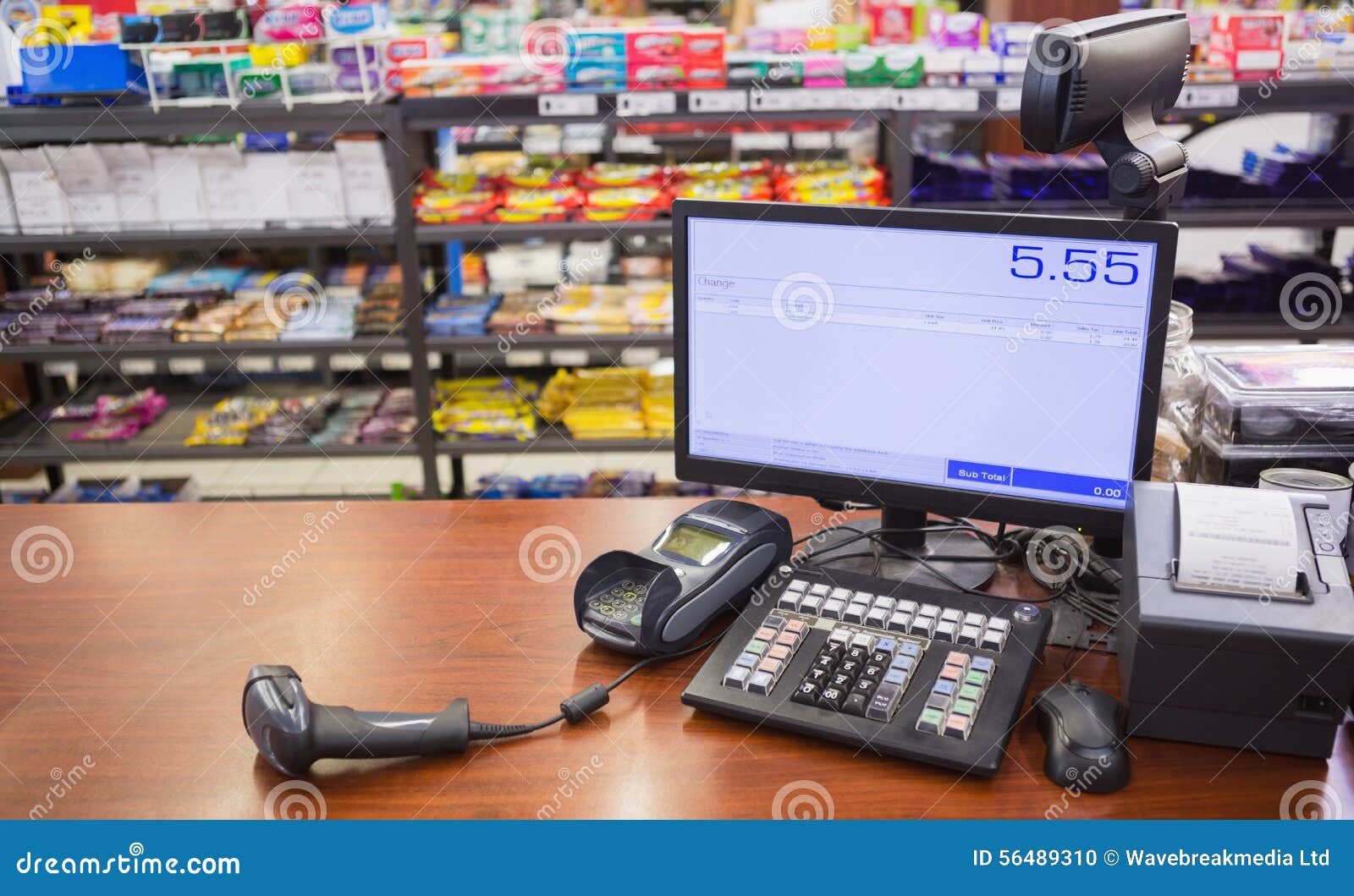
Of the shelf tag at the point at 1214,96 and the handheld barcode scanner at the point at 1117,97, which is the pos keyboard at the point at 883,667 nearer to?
the handheld barcode scanner at the point at 1117,97

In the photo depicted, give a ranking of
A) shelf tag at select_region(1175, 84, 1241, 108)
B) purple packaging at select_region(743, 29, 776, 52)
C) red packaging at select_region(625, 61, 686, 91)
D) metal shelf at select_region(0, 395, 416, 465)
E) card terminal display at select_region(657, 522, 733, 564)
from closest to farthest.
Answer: card terminal display at select_region(657, 522, 733, 564)
shelf tag at select_region(1175, 84, 1241, 108)
red packaging at select_region(625, 61, 686, 91)
purple packaging at select_region(743, 29, 776, 52)
metal shelf at select_region(0, 395, 416, 465)

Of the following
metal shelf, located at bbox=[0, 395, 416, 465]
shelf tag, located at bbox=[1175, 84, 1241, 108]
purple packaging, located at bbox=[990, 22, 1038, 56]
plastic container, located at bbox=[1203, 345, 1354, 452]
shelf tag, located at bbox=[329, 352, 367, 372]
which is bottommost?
metal shelf, located at bbox=[0, 395, 416, 465]

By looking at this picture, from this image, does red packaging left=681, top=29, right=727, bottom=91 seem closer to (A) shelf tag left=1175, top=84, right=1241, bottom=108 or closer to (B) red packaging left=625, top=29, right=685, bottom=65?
(B) red packaging left=625, top=29, right=685, bottom=65

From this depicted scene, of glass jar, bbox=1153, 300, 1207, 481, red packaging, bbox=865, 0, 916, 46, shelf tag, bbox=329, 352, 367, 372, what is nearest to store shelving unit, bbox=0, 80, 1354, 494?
red packaging, bbox=865, 0, 916, 46

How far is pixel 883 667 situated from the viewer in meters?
1.20

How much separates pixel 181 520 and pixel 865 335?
1109 millimetres

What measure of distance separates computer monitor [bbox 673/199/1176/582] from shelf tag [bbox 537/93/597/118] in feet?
5.28

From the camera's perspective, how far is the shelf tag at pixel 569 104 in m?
2.89

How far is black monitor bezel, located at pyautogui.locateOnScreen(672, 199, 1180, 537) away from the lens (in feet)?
4.05

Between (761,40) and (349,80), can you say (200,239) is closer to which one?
(349,80)

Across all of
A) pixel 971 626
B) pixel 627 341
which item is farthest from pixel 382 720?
pixel 627 341

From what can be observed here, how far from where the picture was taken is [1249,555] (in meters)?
1.11

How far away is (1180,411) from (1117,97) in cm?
45

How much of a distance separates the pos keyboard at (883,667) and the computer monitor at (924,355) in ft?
0.51
